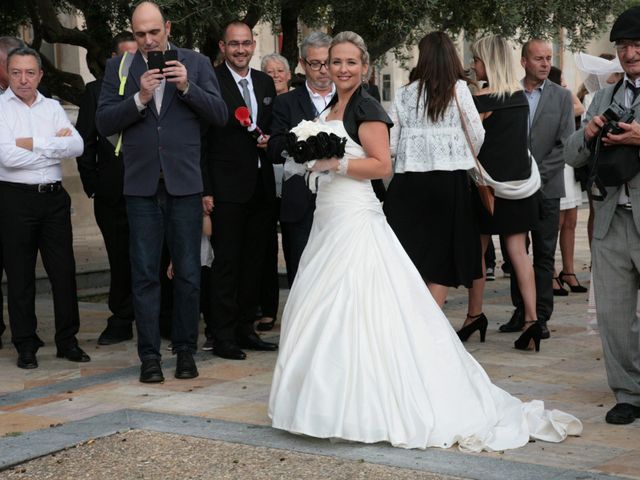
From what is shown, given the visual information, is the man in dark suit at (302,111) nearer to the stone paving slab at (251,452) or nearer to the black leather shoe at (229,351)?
the black leather shoe at (229,351)

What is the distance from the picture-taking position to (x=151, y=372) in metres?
7.34

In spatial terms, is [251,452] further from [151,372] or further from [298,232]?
[298,232]

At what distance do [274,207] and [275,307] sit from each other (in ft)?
3.56

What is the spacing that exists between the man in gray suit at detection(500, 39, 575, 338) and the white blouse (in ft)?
4.87

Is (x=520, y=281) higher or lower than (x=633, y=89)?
lower

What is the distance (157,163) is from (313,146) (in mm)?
1537

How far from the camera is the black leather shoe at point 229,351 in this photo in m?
8.08

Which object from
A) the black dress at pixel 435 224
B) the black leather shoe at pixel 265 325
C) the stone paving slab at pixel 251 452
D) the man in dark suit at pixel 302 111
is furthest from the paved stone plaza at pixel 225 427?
the black leather shoe at pixel 265 325

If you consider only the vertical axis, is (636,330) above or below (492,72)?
below

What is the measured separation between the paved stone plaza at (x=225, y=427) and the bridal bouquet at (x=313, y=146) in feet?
4.15

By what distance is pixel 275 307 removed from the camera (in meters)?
9.52

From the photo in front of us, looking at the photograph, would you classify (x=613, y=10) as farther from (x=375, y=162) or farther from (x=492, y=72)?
(x=375, y=162)

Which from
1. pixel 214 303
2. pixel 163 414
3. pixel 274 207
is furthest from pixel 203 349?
pixel 163 414

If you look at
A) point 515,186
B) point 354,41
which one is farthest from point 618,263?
point 515,186
